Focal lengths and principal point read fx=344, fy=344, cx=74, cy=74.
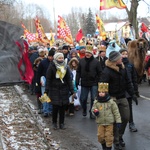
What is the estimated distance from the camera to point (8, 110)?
9883mm

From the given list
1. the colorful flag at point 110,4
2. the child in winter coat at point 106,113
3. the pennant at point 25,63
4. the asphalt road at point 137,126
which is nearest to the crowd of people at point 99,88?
the child in winter coat at point 106,113

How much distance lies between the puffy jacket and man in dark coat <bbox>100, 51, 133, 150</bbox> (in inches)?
15.1

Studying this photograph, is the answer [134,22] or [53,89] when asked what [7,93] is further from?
[134,22]

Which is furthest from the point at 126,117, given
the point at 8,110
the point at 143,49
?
the point at 143,49

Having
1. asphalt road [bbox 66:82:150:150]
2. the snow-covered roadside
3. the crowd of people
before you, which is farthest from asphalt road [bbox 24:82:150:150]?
the snow-covered roadside

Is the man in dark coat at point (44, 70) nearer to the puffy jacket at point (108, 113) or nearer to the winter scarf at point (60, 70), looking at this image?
the winter scarf at point (60, 70)

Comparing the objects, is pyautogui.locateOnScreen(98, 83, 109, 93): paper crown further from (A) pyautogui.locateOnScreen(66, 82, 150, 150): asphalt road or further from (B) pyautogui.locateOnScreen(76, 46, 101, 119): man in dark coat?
→ (B) pyautogui.locateOnScreen(76, 46, 101, 119): man in dark coat

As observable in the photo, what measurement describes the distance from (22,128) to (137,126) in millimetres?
2643

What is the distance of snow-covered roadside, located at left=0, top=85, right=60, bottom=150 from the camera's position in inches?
264

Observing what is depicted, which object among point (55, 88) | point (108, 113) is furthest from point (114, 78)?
point (55, 88)

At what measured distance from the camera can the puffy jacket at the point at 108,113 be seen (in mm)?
5766

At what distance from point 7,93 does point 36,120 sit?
4.70 meters

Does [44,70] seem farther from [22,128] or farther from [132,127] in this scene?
[132,127]

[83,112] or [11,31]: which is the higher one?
[11,31]
